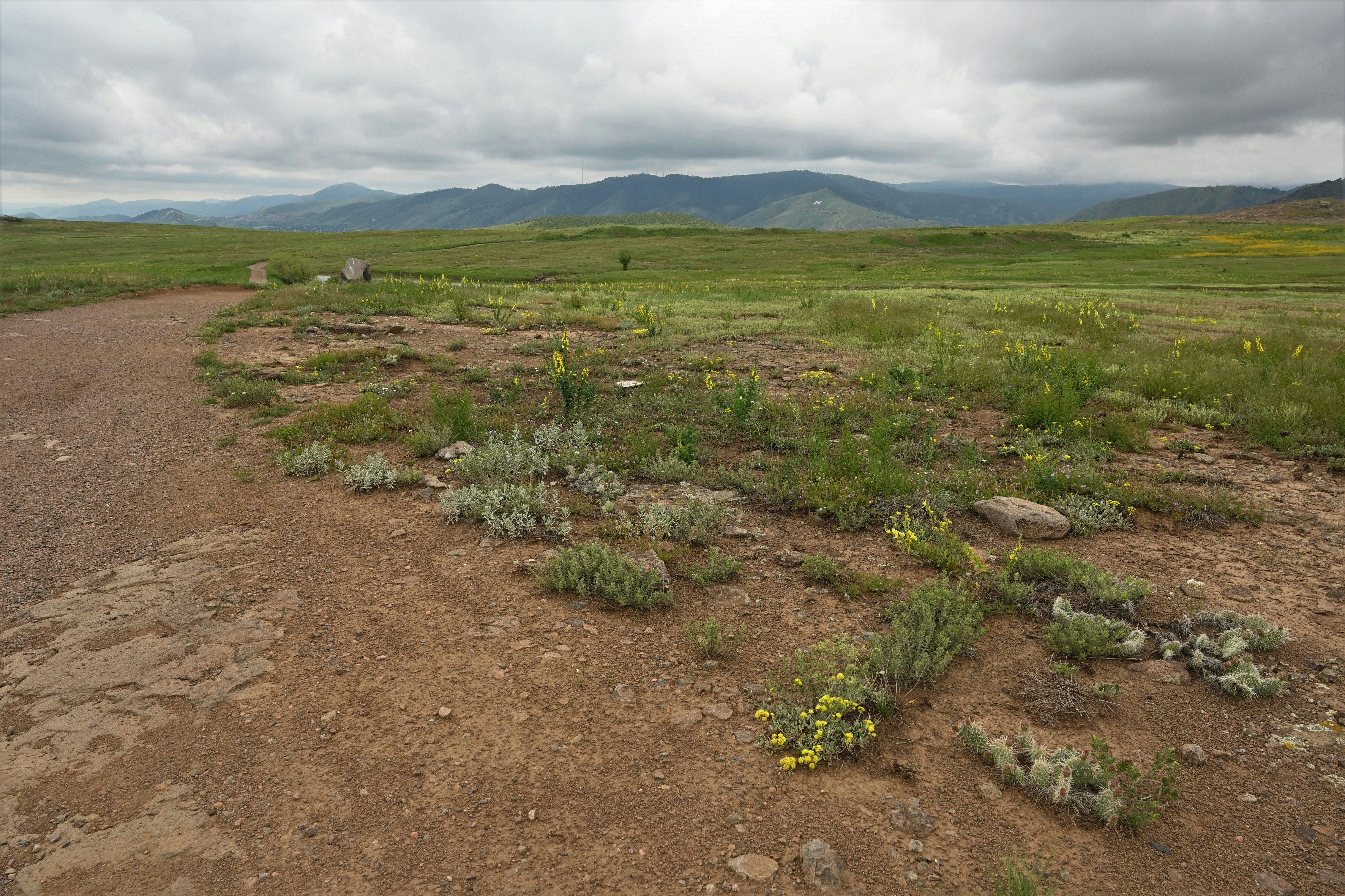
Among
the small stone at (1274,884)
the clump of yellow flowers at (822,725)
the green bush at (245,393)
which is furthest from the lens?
the green bush at (245,393)

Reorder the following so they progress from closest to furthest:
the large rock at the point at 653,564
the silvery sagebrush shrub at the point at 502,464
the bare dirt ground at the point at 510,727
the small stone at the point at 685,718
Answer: the bare dirt ground at the point at 510,727, the small stone at the point at 685,718, the large rock at the point at 653,564, the silvery sagebrush shrub at the point at 502,464

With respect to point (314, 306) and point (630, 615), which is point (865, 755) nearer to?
point (630, 615)

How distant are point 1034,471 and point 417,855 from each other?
714cm

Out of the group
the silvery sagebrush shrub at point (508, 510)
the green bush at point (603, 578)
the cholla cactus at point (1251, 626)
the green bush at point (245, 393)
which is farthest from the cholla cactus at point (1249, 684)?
the green bush at point (245, 393)

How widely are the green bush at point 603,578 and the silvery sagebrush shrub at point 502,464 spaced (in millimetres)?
1947

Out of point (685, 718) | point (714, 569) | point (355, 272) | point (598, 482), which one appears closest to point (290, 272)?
point (355, 272)

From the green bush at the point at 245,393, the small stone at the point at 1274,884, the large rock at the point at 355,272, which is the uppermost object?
the large rock at the point at 355,272

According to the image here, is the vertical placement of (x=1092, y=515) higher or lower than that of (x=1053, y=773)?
higher

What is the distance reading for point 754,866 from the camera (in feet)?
10.1

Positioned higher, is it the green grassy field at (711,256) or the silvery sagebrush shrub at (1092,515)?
the green grassy field at (711,256)

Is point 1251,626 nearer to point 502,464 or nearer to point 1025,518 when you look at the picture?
point 1025,518

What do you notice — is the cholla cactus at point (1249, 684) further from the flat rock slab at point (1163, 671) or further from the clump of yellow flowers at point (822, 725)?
the clump of yellow flowers at point (822, 725)

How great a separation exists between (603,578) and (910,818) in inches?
108

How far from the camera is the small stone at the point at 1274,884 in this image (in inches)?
→ 116
